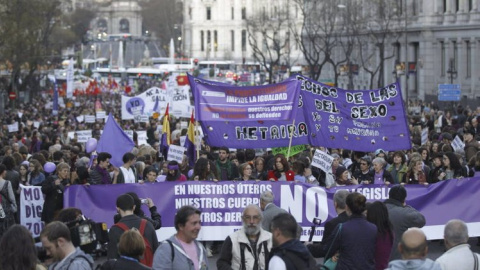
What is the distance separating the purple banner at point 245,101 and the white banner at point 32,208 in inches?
101

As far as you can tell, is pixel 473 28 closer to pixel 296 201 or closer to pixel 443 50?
pixel 443 50

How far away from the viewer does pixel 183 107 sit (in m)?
38.7

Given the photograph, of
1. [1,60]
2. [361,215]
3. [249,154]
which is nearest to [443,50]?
[1,60]

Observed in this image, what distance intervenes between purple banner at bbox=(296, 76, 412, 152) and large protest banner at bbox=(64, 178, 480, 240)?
2.42 metres

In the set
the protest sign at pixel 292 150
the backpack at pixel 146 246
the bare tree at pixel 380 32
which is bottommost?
the backpack at pixel 146 246

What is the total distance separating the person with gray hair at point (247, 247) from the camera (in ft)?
36.5

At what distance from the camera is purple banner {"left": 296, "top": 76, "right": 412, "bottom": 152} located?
18953 millimetres

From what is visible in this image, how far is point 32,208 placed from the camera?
1759 centimetres

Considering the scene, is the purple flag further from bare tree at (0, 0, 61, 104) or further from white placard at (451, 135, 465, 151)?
bare tree at (0, 0, 61, 104)

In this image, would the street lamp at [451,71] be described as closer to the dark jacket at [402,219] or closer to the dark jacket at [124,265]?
the dark jacket at [402,219]

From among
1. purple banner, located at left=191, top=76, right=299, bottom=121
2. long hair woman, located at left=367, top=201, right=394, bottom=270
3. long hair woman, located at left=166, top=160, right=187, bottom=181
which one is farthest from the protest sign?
long hair woman, located at left=367, top=201, right=394, bottom=270

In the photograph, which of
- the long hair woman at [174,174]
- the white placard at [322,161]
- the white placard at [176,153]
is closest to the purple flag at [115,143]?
the white placard at [176,153]

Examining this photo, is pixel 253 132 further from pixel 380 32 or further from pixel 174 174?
pixel 380 32

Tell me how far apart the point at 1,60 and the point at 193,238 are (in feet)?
181
